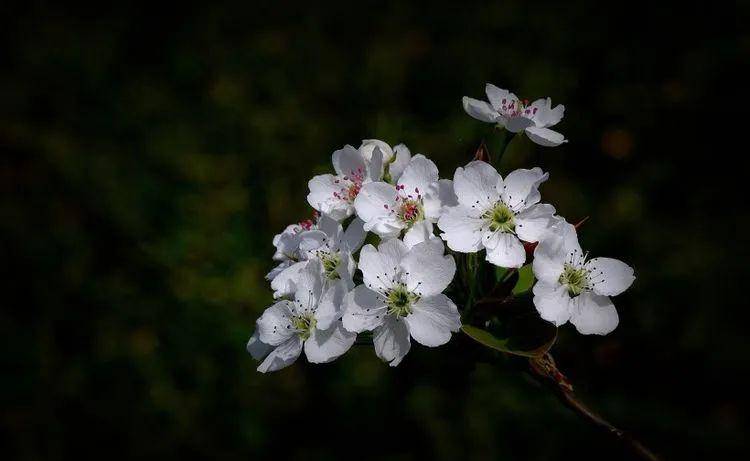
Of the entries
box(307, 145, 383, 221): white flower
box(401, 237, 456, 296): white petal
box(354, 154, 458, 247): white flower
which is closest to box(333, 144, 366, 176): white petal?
box(307, 145, 383, 221): white flower

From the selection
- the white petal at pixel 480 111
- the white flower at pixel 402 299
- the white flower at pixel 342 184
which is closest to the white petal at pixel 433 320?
the white flower at pixel 402 299

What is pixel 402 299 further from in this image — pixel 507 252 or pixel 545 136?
pixel 545 136

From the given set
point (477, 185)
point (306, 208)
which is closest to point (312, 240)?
point (477, 185)

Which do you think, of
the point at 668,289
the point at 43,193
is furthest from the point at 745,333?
the point at 43,193

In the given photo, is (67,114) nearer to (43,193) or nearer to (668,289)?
(43,193)

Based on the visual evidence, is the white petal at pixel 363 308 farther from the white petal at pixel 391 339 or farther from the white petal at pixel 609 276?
the white petal at pixel 609 276

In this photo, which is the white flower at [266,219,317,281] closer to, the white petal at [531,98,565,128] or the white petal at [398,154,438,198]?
the white petal at [398,154,438,198]
